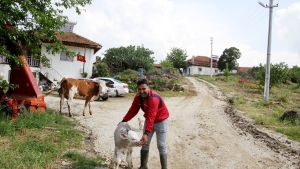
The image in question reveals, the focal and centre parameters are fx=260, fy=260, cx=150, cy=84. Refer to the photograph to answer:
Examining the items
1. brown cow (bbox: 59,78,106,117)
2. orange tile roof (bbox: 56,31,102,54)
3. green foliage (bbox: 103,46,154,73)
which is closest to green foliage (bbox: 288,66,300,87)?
green foliage (bbox: 103,46,154,73)

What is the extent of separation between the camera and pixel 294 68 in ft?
126

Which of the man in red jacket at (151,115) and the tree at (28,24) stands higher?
the tree at (28,24)

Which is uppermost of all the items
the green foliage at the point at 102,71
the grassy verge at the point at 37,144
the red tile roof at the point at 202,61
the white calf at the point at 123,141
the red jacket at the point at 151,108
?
the red tile roof at the point at 202,61

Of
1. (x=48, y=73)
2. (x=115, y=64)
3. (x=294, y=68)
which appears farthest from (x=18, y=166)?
(x=294, y=68)

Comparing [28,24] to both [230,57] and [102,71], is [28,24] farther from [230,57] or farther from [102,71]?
[230,57]

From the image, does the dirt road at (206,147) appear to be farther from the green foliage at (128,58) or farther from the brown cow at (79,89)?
the green foliage at (128,58)

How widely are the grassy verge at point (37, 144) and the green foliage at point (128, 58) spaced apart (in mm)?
23260

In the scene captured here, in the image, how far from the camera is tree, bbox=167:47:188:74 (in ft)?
195

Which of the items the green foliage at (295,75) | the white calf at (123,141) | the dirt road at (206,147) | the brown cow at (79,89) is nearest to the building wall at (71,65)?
the brown cow at (79,89)

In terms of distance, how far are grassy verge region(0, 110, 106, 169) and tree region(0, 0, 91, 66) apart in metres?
1.64

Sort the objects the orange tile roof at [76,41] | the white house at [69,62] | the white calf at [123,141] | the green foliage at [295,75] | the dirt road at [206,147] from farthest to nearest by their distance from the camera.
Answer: the green foliage at [295,75] → the orange tile roof at [76,41] → the white house at [69,62] → the dirt road at [206,147] → the white calf at [123,141]

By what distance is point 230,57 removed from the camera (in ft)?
164

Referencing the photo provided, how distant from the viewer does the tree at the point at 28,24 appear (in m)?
5.69

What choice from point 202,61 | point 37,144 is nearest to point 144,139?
point 37,144
